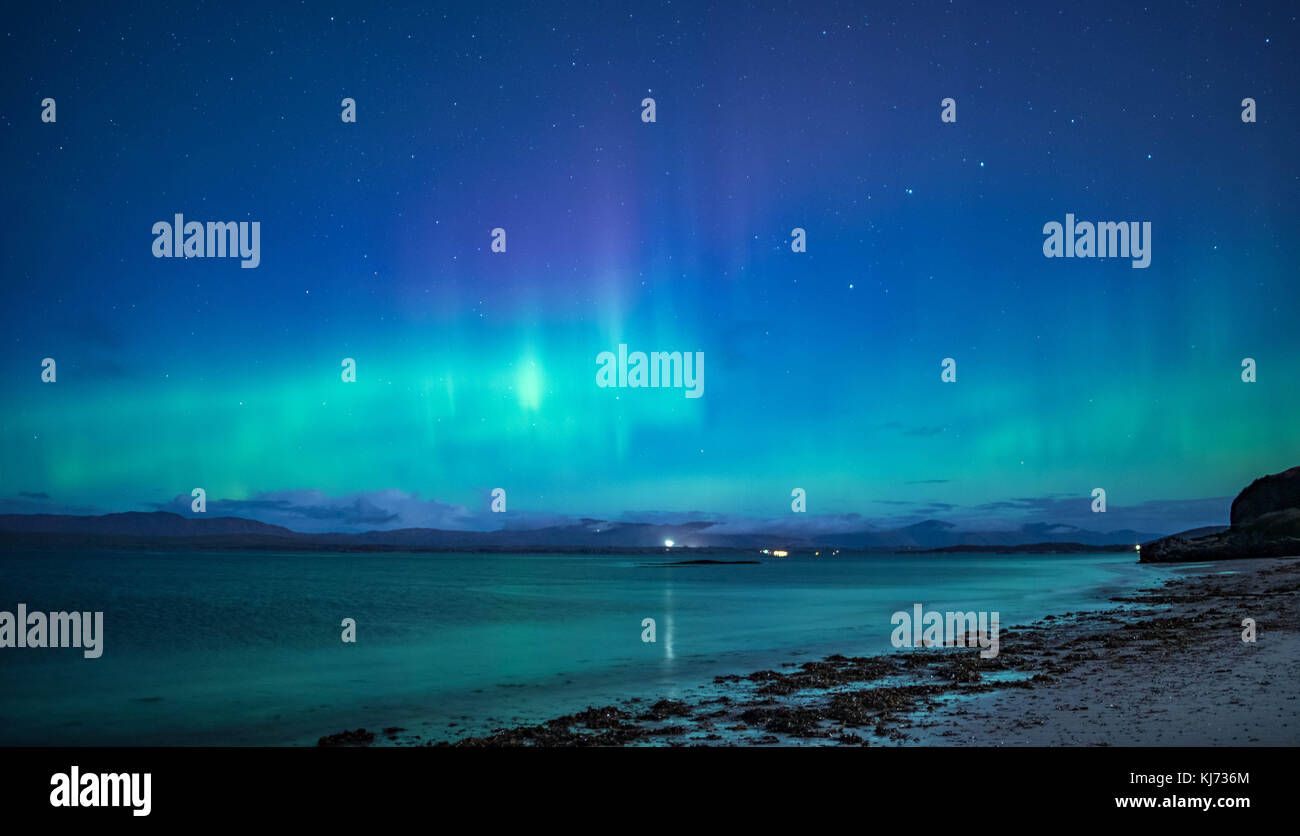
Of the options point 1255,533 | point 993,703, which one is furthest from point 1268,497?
point 993,703

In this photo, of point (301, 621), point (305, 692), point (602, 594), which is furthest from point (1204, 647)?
point (602, 594)

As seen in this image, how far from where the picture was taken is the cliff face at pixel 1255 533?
3885 inches

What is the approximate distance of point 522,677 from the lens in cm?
2605

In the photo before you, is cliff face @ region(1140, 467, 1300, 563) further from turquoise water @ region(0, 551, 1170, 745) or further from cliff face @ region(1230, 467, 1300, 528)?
turquoise water @ region(0, 551, 1170, 745)

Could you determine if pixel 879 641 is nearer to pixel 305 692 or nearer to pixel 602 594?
pixel 305 692

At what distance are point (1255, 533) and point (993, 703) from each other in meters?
112

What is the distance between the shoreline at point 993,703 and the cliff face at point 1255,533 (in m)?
93.5

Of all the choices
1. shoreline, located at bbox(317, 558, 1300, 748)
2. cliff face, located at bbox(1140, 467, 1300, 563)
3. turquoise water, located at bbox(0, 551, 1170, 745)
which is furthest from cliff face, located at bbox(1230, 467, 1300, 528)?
shoreline, located at bbox(317, 558, 1300, 748)

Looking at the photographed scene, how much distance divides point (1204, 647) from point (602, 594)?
6397 cm

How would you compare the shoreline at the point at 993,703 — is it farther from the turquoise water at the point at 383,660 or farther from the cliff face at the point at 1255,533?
the cliff face at the point at 1255,533

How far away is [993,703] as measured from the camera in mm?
16062

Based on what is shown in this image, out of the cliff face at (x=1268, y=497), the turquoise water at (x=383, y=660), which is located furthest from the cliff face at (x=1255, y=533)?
the turquoise water at (x=383, y=660)

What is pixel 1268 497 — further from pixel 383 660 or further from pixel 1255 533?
pixel 383 660
